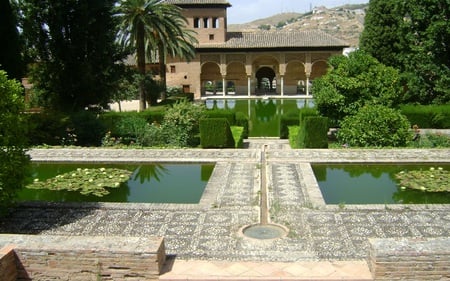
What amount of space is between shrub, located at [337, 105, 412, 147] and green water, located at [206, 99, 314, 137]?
204 inches

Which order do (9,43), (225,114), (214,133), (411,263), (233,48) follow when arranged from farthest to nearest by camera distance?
(233,48) → (225,114) → (9,43) → (214,133) → (411,263)

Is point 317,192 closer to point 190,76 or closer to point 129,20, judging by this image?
point 129,20

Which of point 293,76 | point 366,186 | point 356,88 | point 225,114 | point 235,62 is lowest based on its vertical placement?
point 366,186

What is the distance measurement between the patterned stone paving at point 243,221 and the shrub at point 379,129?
→ 497 centimetres

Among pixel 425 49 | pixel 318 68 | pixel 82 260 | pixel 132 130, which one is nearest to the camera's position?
pixel 82 260

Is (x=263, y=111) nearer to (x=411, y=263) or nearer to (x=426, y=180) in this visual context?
(x=426, y=180)

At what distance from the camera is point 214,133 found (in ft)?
48.6

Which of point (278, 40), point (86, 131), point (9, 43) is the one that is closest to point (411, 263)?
point (86, 131)

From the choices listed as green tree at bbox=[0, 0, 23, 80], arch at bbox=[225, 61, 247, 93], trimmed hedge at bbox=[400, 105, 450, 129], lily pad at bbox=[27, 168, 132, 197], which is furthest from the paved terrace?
arch at bbox=[225, 61, 247, 93]

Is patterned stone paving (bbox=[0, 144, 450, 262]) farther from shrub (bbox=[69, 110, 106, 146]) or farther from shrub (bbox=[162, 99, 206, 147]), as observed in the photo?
shrub (bbox=[69, 110, 106, 146])

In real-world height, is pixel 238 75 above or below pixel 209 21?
below

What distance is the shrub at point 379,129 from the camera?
574 inches

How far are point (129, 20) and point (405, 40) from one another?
14577mm

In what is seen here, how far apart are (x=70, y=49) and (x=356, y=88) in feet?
36.5
